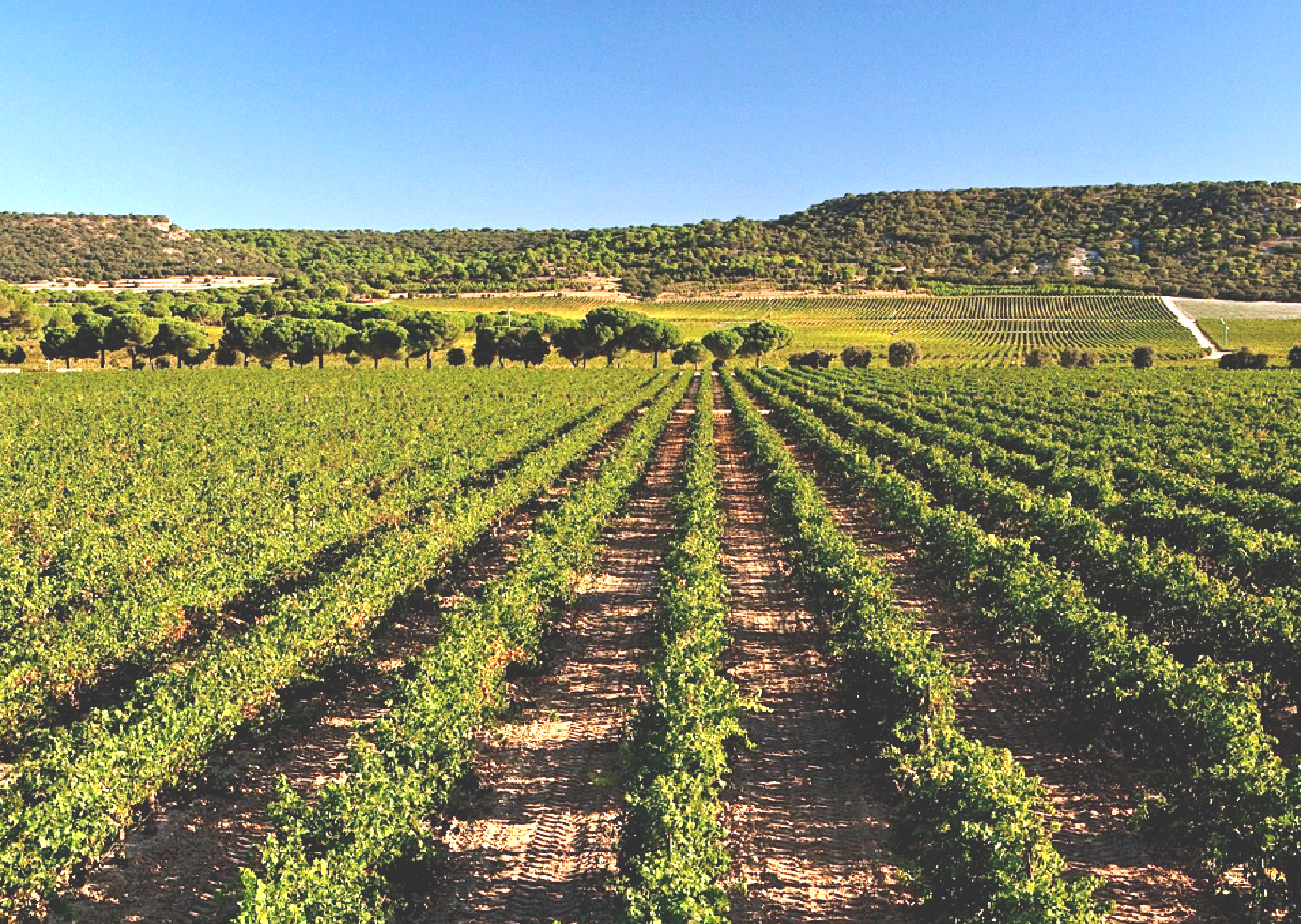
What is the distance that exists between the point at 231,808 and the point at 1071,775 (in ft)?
31.2

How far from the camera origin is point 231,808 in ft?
29.4

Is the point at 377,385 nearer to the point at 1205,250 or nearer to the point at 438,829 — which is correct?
the point at 438,829

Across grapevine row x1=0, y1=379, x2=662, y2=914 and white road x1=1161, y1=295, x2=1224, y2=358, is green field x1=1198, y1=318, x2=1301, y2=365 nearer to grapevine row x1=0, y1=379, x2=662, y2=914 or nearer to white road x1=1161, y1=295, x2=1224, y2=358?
white road x1=1161, y1=295, x2=1224, y2=358

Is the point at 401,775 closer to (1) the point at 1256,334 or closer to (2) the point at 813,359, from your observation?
(2) the point at 813,359

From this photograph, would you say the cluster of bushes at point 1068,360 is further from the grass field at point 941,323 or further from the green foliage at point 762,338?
the green foliage at point 762,338

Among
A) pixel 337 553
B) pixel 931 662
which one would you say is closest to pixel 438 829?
pixel 931 662

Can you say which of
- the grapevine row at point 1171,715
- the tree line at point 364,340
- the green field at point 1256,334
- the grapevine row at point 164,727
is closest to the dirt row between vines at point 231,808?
the grapevine row at point 164,727

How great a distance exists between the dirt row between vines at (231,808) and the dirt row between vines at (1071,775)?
7.61m

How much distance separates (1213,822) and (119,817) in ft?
34.6

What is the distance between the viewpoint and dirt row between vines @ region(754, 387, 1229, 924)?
750 cm

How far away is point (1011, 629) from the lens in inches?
486

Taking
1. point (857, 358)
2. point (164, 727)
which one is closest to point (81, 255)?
point (857, 358)

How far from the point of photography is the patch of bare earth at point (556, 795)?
295 inches

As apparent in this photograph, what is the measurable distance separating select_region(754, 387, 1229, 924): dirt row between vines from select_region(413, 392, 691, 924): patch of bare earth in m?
4.55
